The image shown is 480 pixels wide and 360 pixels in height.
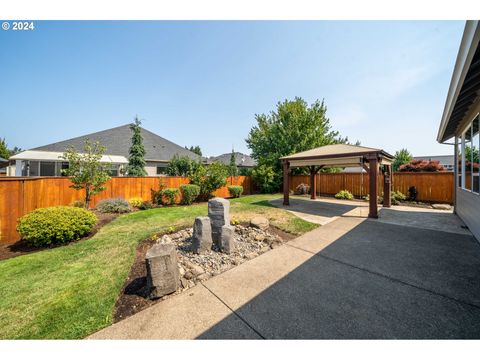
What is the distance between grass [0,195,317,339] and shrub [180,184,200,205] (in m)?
5.38

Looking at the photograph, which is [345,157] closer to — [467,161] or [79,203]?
[467,161]

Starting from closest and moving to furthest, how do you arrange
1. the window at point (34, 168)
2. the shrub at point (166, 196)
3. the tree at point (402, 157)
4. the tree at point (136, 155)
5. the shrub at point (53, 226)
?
1. the shrub at point (53, 226)
2. the shrub at point (166, 196)
3. the window at point (34, 168)
4. the tree at point (136, 155)
5. the tree at point (402, 157)

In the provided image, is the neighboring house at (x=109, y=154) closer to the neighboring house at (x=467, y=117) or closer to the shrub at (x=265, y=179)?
the shrub at (x=265, y=179)

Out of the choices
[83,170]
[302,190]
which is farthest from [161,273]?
[302,190]

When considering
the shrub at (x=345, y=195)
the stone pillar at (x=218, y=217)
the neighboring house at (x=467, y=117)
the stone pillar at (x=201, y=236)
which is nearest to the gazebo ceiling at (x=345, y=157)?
the neighboring house at (x=467, y=117)

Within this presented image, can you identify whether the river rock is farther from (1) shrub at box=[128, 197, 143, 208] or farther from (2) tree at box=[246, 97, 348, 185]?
(2) tree at box=[246, 97, 348, 185]

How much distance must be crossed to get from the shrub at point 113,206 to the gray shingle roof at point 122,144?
32.6 feet

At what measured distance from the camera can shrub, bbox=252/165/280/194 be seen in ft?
51.7

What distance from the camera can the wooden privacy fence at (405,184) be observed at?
9.54 meters

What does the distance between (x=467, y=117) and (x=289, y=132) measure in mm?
12189

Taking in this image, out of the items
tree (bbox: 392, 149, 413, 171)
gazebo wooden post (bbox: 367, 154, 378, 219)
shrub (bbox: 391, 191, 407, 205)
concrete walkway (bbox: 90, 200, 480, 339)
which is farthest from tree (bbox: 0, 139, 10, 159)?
tree (bbox: 392, 149, 413, 171)

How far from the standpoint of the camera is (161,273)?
8.70ft
